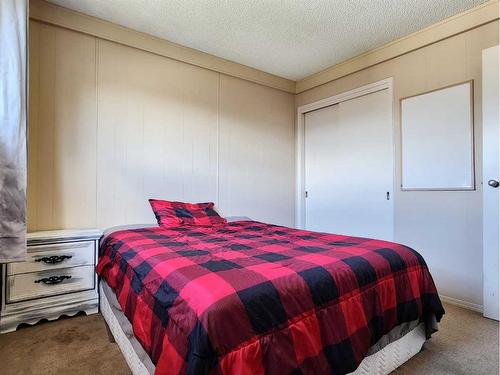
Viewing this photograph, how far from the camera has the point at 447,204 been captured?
8.01ft

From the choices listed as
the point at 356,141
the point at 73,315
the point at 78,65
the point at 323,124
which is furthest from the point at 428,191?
the point at 78,65

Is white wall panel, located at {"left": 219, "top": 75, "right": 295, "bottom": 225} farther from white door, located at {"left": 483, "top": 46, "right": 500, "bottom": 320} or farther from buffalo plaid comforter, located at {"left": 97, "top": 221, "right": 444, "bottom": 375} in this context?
white door, located at {"left": 483, "top": 46, "right": 500, "bottom": 320}

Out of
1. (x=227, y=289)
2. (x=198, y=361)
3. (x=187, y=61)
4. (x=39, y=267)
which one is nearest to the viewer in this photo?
(x=198, y=361)

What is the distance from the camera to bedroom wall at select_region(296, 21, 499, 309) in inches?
89.4

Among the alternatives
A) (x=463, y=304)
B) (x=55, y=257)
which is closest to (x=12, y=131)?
(x=55, y=257)

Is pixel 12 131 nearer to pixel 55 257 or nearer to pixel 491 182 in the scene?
pixel 55 257

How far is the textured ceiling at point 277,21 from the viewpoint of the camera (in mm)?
2271

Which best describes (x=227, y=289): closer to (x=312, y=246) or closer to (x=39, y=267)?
(x=312, y=246)

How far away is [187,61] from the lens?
2969mm

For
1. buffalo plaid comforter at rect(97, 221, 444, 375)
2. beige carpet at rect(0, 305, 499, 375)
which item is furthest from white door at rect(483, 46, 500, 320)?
buffalo plaid comforter at rect(97, 221, 444, 375)

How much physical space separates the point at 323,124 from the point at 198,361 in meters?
3.28

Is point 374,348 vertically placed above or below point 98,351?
above

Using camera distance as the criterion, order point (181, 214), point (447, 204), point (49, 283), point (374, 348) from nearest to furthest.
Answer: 1. point (374, 348)
2. point (49, 283)
3. point (447, 204)
4. point (181, 214)

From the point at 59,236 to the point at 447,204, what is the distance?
3.11m
